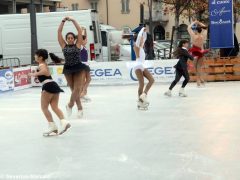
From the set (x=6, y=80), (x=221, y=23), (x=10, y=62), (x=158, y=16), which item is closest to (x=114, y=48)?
(x=10, y=62)

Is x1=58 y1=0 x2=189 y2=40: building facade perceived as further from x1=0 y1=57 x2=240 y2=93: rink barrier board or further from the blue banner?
x1=0 y1=57 x2=240 y2=93: rink barrier board

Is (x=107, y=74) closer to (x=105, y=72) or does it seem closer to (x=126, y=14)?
(x=105, y=72)

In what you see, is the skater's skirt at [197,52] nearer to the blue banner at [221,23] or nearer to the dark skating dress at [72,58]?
the blue banner at [221,23]

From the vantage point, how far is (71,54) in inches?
341

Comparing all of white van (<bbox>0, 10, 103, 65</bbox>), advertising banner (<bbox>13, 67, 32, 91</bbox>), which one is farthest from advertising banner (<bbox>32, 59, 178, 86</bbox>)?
white van (<bbox>0, 10, 103, 65</bbox>)

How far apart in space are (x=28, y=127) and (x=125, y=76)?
7.93 meters

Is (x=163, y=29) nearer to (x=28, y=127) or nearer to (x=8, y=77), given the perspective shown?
(x=8, y=77)

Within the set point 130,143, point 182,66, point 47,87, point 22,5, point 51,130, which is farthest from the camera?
point 22,5

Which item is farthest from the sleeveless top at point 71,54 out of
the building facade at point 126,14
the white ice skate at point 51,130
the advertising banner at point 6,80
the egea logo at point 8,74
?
the building facade at point 126,14

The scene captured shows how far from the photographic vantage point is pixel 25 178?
5.16m

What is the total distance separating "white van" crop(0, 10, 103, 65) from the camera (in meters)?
18.2

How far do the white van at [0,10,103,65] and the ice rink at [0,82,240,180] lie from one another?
7.28 metres

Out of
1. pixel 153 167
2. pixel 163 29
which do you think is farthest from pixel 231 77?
pixel 163 29

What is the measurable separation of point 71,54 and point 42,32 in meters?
10.6
